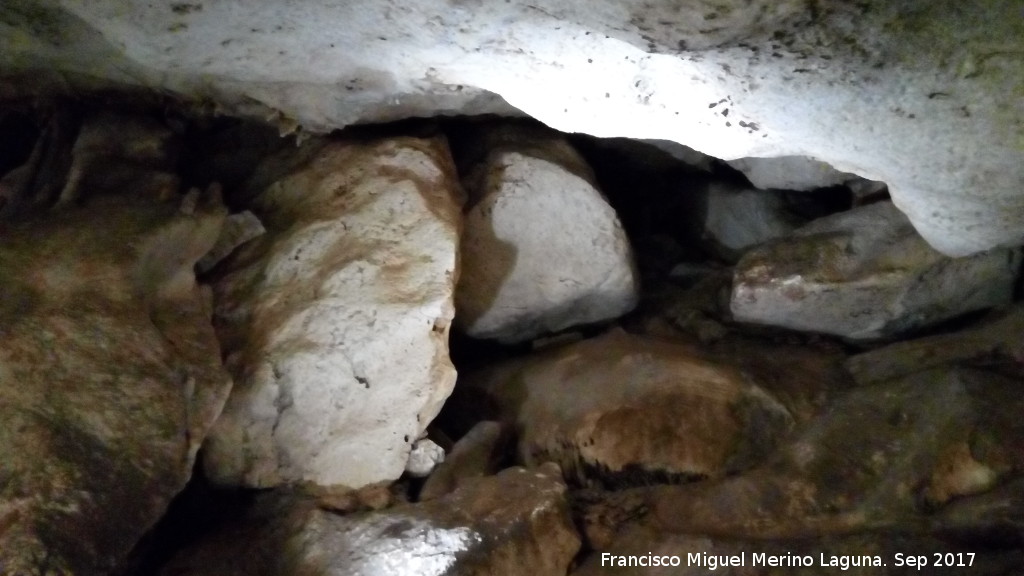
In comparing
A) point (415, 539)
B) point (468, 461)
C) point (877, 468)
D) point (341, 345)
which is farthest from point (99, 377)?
point (877, 468)

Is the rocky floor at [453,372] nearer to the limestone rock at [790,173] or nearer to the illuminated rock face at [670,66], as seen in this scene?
the limestone rock at [790,173]

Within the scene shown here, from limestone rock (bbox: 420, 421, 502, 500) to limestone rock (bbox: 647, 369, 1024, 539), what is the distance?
702 millimetres

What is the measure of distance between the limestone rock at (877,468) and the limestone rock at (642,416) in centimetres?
13

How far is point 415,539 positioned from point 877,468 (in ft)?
5.42

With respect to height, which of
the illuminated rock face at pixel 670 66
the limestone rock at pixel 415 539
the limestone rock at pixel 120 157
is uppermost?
the illuminated rock face at pixel 670 66

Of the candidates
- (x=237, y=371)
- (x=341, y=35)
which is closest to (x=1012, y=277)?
(x=341, y=35)

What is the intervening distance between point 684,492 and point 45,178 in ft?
9.53

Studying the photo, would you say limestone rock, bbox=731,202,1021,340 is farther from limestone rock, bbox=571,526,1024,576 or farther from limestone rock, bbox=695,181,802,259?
limestone rock, bbox=571,526,1024,576

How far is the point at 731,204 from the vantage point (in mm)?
4031

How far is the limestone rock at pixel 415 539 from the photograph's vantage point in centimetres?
254

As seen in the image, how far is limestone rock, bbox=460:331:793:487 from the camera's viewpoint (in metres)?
2.87

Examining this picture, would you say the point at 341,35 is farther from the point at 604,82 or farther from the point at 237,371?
the point at 237,371

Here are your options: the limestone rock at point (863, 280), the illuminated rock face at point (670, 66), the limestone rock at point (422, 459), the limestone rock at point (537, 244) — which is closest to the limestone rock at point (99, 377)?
the illuminated rock face at point (670, 66)

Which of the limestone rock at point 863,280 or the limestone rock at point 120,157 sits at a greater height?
the limestone rock at point 863,280
